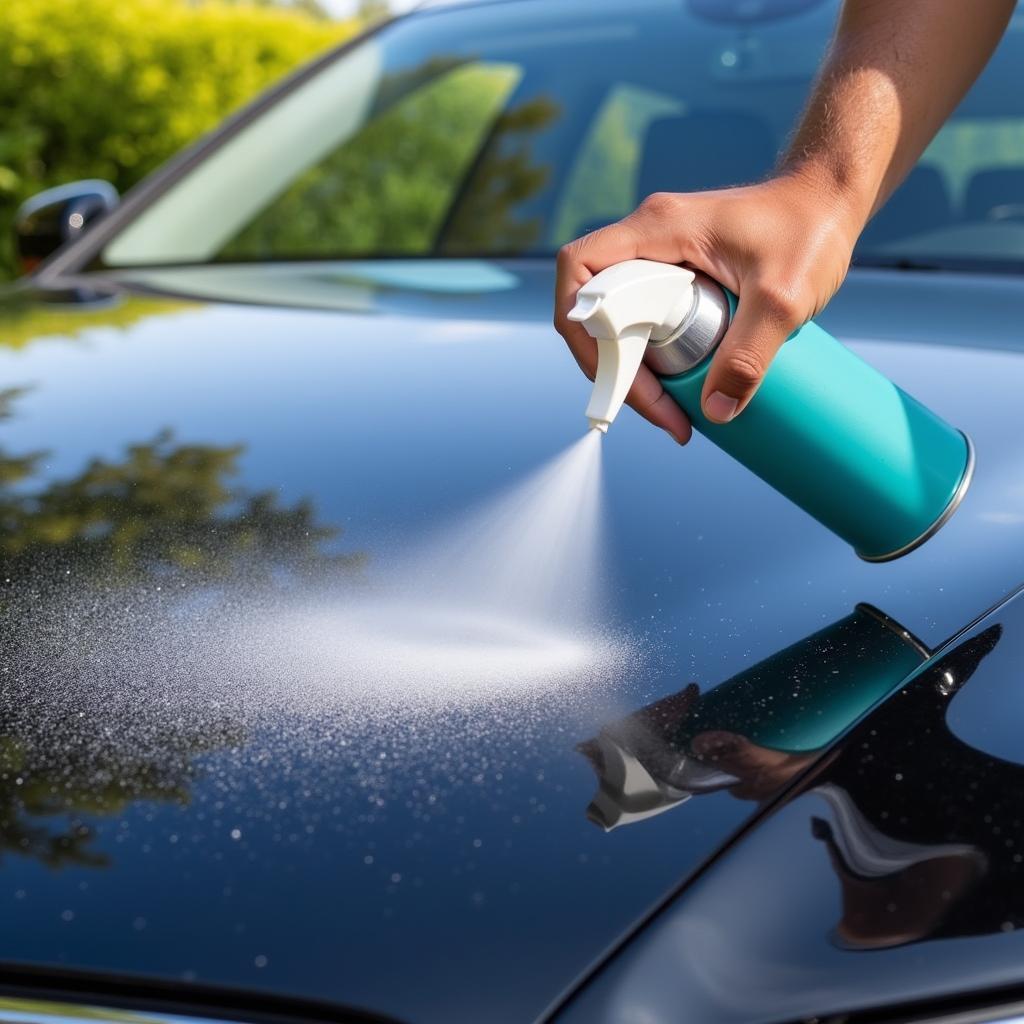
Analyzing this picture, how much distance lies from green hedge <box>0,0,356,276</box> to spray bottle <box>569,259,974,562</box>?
8543 mm

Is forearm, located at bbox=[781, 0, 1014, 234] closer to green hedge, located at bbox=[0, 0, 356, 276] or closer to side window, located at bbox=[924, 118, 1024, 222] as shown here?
side window, located at bbox=[924, 118, 1024, 222]

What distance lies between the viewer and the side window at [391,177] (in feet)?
9.94

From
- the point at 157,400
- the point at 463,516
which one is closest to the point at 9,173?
the point at 157,400

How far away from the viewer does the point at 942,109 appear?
1.42 meters

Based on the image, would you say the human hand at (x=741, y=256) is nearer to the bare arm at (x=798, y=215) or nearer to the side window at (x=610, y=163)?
the bare arm at (x=798, y=215)

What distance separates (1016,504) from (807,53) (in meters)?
1.60

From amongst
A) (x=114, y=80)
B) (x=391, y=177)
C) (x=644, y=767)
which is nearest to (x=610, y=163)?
(x=391, y=177)

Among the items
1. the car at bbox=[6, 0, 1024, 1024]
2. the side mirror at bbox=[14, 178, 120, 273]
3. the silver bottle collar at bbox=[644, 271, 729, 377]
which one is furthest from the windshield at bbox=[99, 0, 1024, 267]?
the silver bottle collar at bbox=[644, 271, 729, 377]

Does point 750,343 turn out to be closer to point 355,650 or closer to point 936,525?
point 936,525

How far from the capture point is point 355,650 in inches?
45.3

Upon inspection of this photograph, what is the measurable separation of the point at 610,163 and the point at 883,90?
6.20 ft

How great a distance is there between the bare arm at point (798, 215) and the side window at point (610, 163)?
132 cm

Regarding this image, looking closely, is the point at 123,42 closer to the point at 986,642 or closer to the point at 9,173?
the point at 9,173

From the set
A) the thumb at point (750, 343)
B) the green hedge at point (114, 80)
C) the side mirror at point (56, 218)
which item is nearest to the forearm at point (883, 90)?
the thumb at point (750, 343)
